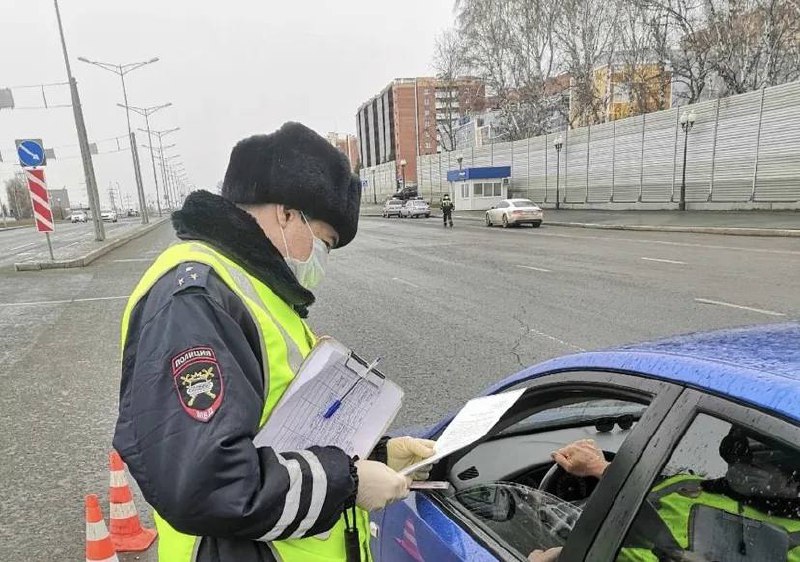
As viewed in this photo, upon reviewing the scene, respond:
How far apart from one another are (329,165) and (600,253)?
546 inches

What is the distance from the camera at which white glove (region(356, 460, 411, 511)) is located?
132 cm

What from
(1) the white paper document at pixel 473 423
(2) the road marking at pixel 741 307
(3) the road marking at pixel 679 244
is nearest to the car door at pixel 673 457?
(1) the white paper document at pixel 473 423

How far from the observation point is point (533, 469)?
212 cm

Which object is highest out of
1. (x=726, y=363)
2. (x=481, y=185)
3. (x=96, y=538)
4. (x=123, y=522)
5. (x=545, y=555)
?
(x=726, y=363)

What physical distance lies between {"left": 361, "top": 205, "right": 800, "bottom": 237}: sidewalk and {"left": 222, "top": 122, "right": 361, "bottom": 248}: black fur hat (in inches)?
712

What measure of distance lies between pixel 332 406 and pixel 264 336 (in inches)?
10.8

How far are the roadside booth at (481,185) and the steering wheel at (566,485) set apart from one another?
132ft

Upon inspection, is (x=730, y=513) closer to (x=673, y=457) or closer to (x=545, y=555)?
(x=673, y=457)

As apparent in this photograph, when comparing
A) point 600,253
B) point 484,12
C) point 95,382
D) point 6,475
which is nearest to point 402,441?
point 6,475

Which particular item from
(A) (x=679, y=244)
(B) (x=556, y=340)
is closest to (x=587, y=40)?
(A) (x=679, y=244)

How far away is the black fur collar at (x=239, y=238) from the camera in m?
1.32

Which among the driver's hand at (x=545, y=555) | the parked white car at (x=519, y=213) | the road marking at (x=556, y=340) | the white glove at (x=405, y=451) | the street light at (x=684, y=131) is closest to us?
the driver's hand at (x=545, y=555)

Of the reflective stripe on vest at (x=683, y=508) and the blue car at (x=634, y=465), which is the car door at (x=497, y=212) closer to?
the blue car at (x=634, y=465)

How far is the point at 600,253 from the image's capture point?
14.2 meters
